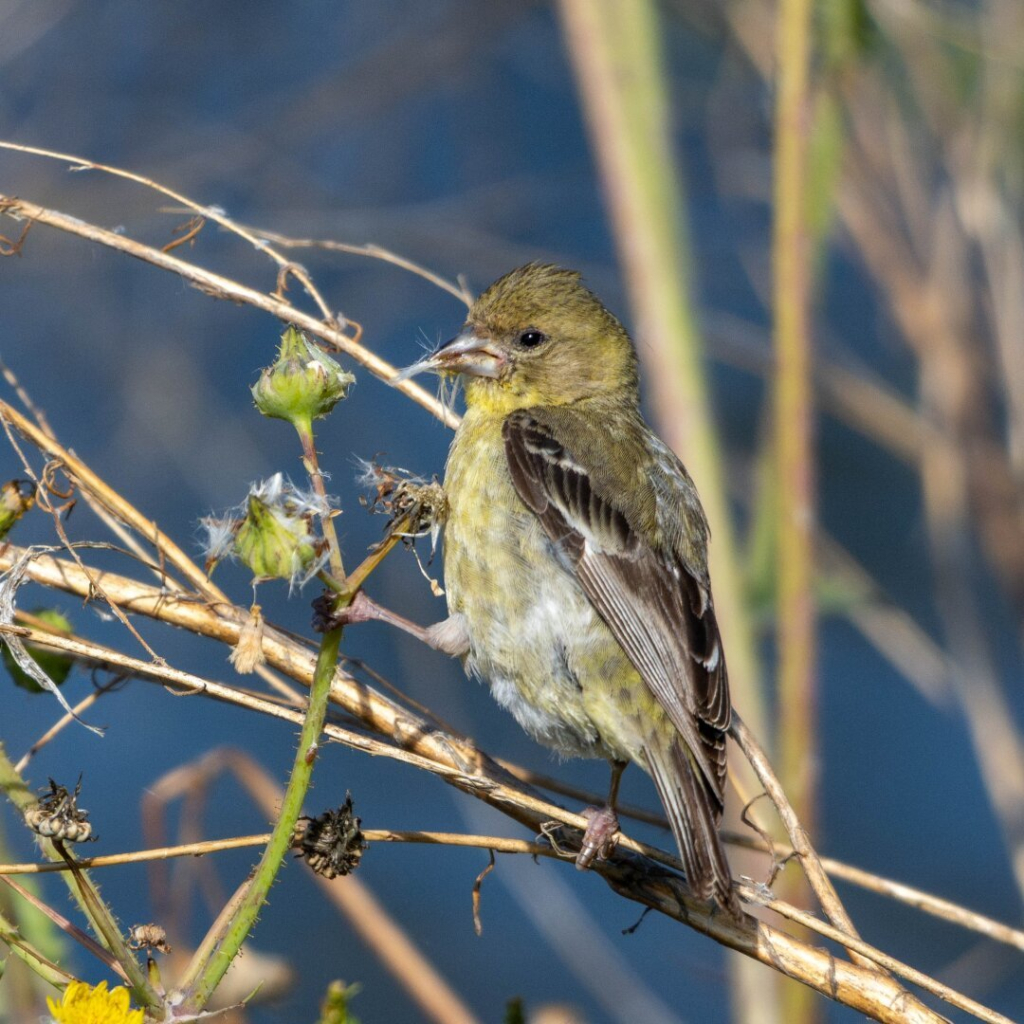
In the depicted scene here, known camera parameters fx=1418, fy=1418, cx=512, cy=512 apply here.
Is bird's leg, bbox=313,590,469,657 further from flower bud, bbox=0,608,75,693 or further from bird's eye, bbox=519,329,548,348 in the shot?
bird's eye, bbox=519,329,548,348

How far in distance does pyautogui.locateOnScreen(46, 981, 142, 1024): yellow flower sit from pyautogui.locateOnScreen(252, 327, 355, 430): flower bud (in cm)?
71

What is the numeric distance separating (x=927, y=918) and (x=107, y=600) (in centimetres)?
546

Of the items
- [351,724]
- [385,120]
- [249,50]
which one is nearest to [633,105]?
[351,724]

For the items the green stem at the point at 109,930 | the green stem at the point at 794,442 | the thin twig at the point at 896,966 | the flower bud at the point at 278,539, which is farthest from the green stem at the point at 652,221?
the green stem at the point at 109,930

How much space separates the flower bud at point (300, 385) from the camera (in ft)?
5.91

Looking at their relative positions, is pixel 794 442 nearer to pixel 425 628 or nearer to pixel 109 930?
pixel 425 628

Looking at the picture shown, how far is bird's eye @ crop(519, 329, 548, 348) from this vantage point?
11.0 feet

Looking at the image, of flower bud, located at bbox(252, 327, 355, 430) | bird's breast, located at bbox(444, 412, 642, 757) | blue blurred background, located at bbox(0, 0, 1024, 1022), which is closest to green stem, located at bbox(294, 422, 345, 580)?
flower bud, located at bbox(252, 327, 355, 430)

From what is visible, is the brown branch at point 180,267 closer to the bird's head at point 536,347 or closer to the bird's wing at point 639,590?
the bird's wing at point 639,590

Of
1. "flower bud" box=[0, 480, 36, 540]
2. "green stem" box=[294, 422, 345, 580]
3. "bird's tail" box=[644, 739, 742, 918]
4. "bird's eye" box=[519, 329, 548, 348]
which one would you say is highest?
"bird's eye" box=[519, 329, 548, 348]

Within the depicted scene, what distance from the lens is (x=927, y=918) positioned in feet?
21.4

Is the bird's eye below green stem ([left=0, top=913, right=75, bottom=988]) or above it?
above

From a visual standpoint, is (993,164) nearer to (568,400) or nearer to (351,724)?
(568,400)

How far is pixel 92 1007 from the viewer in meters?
1.41
